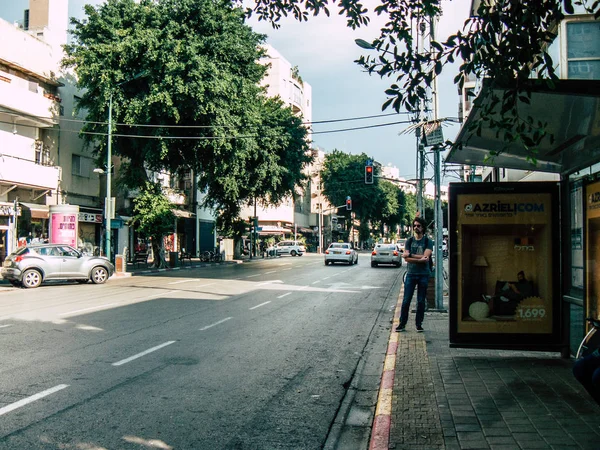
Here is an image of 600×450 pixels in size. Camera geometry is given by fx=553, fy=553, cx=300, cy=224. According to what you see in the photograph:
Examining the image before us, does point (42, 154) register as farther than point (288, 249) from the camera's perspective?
No

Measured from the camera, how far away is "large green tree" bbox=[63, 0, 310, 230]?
86.7ft

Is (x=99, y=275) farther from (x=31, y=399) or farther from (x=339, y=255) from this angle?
(x=339, y=255)

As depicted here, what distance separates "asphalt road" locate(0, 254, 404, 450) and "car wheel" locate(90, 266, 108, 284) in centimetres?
685

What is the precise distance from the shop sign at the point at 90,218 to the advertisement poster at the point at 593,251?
29.6 m

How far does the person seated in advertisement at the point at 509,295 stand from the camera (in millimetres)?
7387

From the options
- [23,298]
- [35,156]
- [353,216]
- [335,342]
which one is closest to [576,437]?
[335,342]

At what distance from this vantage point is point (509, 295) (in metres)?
7.46

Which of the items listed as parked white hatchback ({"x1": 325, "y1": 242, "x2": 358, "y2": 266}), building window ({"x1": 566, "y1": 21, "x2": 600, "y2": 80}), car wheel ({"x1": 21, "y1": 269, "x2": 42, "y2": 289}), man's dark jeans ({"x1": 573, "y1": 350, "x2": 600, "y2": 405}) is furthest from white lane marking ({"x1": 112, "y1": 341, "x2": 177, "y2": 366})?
parked white hatchback ({"x1": 325, "y1": 242, "x2": 358, "y2": 266})

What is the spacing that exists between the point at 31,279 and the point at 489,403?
1827 centimetres

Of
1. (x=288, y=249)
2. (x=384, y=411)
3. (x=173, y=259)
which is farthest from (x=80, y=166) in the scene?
(x=384, y=411)

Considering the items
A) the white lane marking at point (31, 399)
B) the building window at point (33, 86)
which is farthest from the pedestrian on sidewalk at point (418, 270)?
the building window at point (33, 86)

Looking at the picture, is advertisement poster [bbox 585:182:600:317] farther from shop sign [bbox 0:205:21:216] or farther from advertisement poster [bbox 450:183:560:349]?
shop sign [bbox 0:205:21:216]

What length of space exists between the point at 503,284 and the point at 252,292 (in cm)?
1066

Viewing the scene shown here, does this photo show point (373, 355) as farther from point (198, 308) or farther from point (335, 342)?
point (198, 308)
